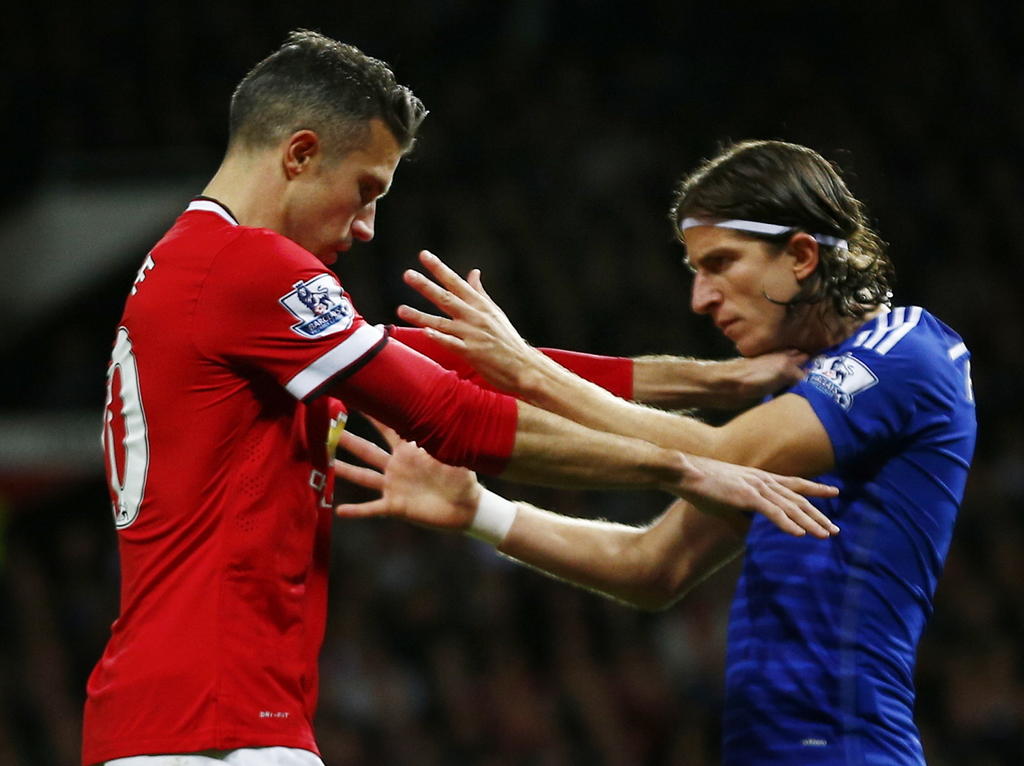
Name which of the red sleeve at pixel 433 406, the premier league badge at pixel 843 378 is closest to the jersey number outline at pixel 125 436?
the red sleeve at pixel 433 406

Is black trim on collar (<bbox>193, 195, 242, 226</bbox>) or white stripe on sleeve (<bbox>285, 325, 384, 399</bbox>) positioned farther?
black trim on collar (<bbox>193, 195, 242, 226</bbox>)

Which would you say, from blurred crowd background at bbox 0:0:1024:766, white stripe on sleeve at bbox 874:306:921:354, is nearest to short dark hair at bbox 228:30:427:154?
white stripe on sleeve at bbox 874:306:921:354

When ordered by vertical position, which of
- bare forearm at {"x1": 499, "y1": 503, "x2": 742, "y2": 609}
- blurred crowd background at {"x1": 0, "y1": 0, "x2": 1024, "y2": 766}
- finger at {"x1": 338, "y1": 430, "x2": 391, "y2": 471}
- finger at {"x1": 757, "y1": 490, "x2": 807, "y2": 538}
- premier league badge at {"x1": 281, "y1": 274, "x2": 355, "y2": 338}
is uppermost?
premier league badge at {"x1": 281, "y1": 274, "x2": 355, "y2": 338}

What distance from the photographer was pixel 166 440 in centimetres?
298

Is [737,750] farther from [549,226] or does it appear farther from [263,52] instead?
[263,52]

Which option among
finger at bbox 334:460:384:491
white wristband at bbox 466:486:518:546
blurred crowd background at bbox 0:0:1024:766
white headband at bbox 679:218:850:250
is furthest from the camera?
blurred crowd background at bbox 0:0:1024:766

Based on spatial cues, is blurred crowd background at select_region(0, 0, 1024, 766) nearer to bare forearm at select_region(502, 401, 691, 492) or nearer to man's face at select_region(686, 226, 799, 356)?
man's face at select_region(686, 226, 799, 356)

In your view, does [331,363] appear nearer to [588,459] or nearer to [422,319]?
[422,319]

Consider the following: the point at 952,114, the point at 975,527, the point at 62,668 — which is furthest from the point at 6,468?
the point at 952,114

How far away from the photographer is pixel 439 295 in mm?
3281

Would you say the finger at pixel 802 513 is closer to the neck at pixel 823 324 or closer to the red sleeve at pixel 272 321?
the neck at pixel 823 324

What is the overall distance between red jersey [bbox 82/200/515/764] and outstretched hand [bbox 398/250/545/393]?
0.24m

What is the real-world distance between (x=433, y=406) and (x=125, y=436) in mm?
684

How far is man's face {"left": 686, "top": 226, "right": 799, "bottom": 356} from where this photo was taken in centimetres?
355
